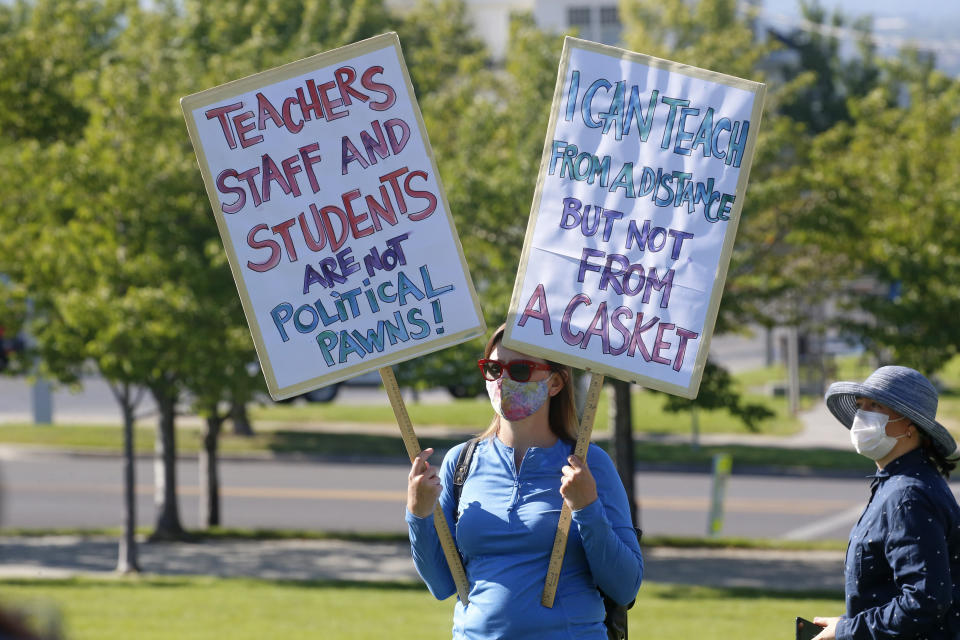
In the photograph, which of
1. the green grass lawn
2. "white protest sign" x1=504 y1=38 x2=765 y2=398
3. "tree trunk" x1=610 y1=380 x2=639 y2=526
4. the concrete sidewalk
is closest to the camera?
"white protest sign" x1=504 y1=38 x2=765 y2=398

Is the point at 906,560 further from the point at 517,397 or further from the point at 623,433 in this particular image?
the point at 623,433

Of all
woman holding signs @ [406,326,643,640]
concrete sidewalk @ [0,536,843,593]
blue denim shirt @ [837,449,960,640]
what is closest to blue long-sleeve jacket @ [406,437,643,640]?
woman holding signs @ [406,326,643,640]

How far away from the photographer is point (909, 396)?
3.79 meters

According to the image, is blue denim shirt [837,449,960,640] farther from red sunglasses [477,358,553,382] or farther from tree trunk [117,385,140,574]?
tree trunk [117,385,140,574]

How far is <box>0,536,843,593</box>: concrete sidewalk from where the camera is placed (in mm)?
13438

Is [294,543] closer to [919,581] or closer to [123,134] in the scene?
[123,134]

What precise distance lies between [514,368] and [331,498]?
16.6 meters

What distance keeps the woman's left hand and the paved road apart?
1385 centimetres

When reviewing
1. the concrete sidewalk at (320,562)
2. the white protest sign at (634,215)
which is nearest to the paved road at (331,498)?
the concrete sidewalk at (320,562)

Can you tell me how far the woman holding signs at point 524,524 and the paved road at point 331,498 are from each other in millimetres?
13600

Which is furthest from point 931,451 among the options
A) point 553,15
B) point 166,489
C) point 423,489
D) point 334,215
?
point 553,15

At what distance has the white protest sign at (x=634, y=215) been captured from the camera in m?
3.74

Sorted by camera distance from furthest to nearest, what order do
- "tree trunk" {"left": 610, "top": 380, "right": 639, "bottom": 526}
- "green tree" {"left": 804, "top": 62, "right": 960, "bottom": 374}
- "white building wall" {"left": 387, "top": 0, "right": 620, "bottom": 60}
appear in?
"white building wall" {"left": 387, "top": 0, "right": 620, "bottom": 60} → "tree trunk" {"left": 610, "top": 380, "right": 639, "bottom": 526} → "green tree" {"left": 804, "top": 62, "right": 960, "bottom": 374}

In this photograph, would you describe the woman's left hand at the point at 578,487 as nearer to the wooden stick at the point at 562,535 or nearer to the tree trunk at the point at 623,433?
the wooden stick at the point at 562,535
